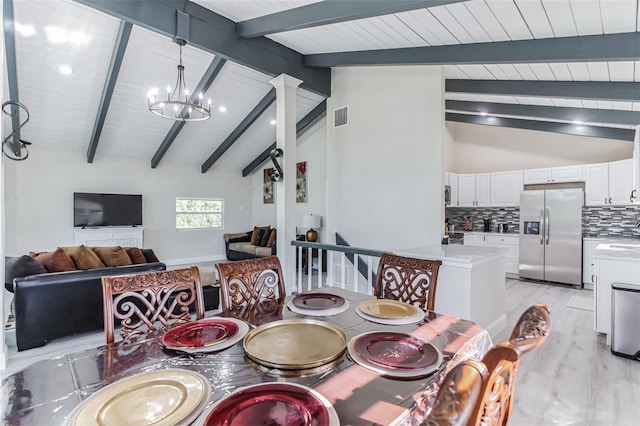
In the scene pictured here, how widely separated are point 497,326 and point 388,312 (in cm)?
243

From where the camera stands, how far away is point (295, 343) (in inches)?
49.0

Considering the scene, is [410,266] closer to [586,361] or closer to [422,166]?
[586,361]

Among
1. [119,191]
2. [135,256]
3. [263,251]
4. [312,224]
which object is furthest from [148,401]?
[119,191]

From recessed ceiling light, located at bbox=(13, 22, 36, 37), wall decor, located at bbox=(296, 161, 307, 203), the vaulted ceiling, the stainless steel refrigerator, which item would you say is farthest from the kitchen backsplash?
recessed ceiling light, located at bbox=(13, 22, 36, 37)

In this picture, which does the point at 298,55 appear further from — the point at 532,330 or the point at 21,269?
the point at 532,330

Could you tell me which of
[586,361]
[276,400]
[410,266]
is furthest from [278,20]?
[586,361]

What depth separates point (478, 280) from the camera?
2.85 m

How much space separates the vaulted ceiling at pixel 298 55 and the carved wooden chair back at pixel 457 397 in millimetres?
2470

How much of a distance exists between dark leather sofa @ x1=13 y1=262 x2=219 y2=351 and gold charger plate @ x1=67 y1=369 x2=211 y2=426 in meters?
2.77

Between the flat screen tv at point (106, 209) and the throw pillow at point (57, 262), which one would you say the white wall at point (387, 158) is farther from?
the flat screen tv at point (106, 209)

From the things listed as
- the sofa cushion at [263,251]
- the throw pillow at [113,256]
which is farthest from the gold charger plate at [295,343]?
the sofa cushion at [263,251]

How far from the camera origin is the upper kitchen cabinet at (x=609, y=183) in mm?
4918

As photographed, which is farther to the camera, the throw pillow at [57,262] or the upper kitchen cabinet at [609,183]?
the upper kitchen cabinet at [609,183]

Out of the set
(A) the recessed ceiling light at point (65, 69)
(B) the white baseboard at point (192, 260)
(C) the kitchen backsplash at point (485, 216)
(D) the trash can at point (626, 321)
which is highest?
(A) the recessed ceiling light at point (65, 69)
